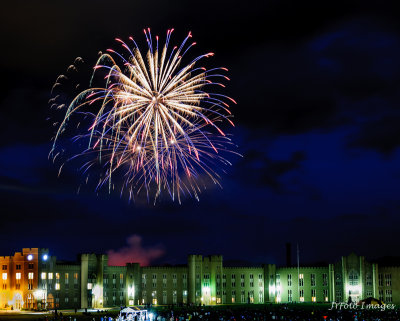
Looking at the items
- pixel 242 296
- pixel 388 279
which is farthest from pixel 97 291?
pixel 388 279

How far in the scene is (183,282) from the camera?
138 m

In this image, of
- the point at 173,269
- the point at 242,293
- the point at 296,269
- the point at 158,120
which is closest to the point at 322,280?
the point at 296,269

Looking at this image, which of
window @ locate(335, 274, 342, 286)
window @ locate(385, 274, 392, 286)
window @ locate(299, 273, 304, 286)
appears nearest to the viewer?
window @ locate(385, 274, 392, 286)

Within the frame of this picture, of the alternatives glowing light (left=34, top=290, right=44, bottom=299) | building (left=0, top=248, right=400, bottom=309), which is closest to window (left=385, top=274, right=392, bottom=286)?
building (left=0, top=248, right=400, bottom=309)

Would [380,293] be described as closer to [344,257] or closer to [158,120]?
[344,257]

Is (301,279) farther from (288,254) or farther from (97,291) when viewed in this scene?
(97,291)

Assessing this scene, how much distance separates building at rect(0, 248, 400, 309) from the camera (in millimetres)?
117562

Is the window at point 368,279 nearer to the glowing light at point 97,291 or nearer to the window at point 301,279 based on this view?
the window at point 301,279

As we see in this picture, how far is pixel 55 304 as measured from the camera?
118 meters

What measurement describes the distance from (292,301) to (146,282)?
→ 1335 inches

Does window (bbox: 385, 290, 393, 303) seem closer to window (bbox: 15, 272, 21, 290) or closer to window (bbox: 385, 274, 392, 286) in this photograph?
window (bbox: 385, 274, 392, 286)

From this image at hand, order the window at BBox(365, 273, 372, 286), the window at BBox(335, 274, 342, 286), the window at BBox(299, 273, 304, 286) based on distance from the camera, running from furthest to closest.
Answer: the window at BBox(299, 273, 304, 286) < the window at BBox(335, 274, 342, 286) < the window at BBox(365, 273, 372, 286)

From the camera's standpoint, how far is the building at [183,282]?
118 meters

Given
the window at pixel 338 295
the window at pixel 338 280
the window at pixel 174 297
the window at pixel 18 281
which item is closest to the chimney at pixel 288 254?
the window at pixel 338 280
